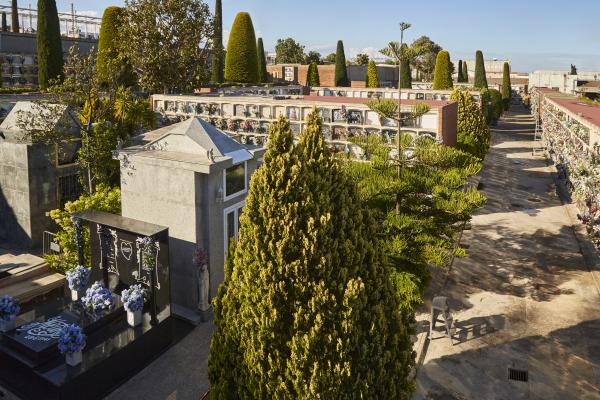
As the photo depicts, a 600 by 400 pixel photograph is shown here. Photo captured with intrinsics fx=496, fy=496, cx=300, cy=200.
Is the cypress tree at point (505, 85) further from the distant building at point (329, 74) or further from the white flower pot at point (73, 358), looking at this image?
the white flower pot at point (73, 358)

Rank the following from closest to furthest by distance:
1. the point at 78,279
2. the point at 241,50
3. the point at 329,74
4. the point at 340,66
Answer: the point at 78,279
the point at 241,50
the point at 340,66
the point at 329,74

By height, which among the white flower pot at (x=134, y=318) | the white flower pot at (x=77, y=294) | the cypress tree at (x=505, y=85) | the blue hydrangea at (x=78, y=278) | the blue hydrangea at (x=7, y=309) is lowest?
the white flower pot at (x=134, y=318)

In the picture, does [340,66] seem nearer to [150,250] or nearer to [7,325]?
[150,250]

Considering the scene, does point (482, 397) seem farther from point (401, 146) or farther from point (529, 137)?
point (529, 137)

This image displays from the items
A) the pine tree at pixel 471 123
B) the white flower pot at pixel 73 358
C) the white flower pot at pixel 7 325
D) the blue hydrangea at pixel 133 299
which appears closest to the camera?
the white flower pot at pixel 73 358

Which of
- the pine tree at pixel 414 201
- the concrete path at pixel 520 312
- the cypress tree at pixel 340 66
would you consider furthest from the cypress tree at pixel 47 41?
the cypress tree at pixel 340 66

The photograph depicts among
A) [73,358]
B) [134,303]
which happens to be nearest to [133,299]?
[134,303]

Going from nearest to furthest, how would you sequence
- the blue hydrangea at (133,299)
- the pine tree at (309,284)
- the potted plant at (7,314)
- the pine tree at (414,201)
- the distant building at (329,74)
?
the pine tree at (309,284) < the potted plant at (7,314) < the pine tree at (414,201) < the blue hydrangea at (133,299) < the distant building at (329,74)
